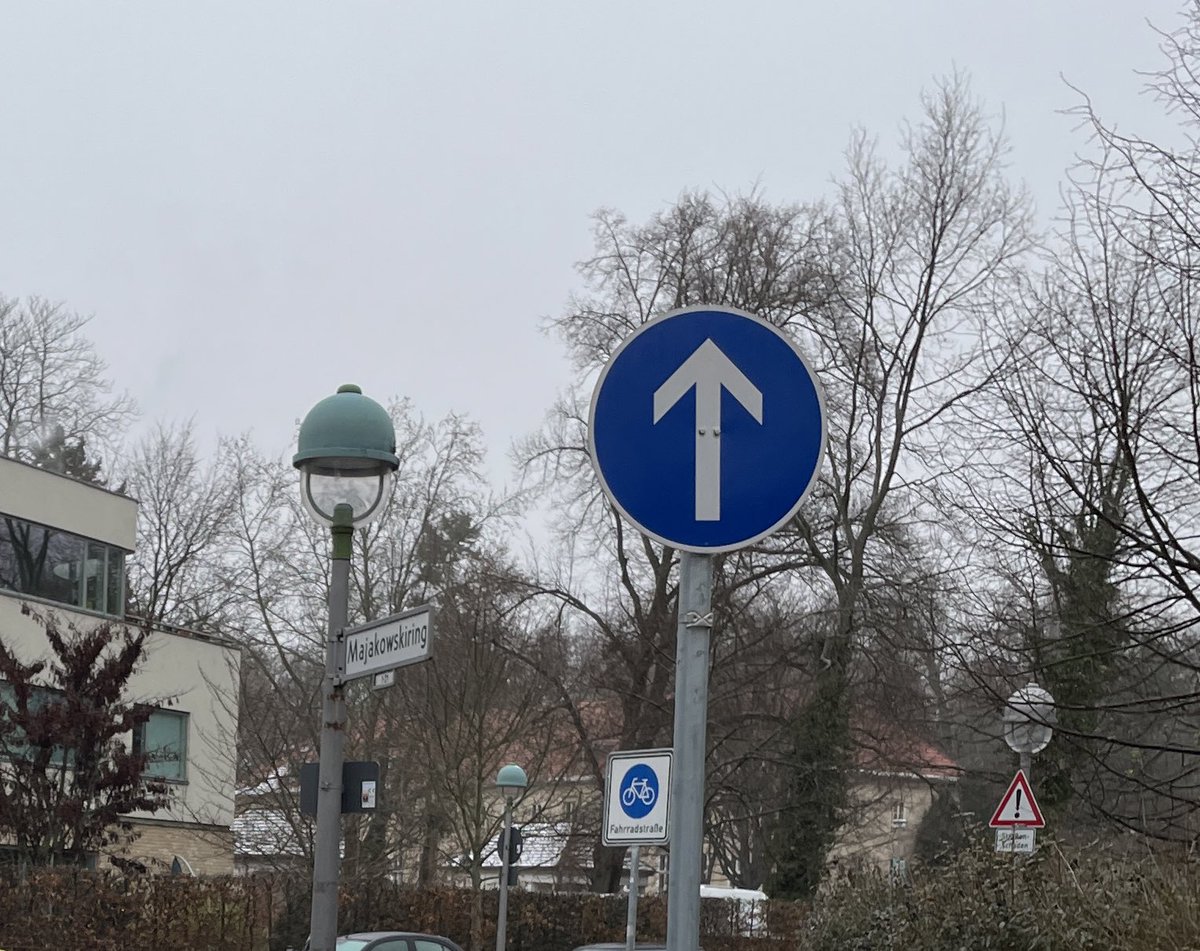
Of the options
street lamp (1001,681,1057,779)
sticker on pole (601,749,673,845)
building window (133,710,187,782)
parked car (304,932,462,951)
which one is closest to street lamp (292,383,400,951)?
sticker on pole (601,749,673,845)

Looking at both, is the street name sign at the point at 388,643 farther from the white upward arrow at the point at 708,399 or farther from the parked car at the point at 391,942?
the parked car at the point at 391,942

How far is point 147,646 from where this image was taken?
3838cm

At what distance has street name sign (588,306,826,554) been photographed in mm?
4355

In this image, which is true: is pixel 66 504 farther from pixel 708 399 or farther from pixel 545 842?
pixel 708 399

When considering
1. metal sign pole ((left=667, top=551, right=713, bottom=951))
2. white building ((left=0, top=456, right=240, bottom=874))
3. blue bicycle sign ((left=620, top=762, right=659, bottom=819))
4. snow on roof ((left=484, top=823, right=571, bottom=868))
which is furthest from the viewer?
white building ((left=0, top=456, right=240, bottom=874))

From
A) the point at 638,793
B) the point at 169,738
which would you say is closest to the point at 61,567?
the point at 169,738

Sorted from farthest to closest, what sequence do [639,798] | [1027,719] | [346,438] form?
[1027,719]
[346,438]
[639,798]

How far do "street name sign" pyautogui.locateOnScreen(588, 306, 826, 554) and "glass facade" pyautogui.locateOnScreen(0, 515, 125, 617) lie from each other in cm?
3490

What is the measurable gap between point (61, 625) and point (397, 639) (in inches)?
1223

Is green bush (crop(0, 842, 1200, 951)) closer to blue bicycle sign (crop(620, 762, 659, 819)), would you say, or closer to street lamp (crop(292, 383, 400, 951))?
blue bicycle sign (crop(620, 762, 659, 819))

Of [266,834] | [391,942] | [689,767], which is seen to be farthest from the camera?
[266,834]

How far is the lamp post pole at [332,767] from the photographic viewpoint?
362 inches

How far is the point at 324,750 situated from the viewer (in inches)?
372

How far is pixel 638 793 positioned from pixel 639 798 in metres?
0.04
